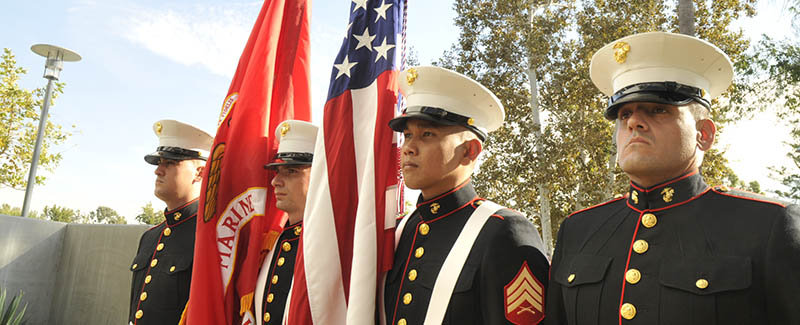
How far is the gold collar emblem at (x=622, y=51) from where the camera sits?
214 centimetres

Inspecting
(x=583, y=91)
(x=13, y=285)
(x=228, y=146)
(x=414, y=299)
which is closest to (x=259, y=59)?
(x=228, y=146)

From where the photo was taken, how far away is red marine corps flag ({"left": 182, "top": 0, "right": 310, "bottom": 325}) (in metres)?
3.51

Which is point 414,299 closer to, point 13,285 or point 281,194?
point 281,194

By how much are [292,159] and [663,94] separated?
240 cm

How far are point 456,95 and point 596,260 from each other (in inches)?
44.8

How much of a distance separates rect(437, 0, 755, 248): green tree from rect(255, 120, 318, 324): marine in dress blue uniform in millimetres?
11214

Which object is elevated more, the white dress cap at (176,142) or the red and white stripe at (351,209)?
the white dress cap at (176,142)

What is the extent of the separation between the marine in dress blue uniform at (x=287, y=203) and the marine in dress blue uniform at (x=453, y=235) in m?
0.87

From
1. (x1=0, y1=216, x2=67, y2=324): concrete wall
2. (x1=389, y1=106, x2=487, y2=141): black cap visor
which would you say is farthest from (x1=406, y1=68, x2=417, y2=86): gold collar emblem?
(x1=0, y1=216, x2=67, y2=324): concrete wall

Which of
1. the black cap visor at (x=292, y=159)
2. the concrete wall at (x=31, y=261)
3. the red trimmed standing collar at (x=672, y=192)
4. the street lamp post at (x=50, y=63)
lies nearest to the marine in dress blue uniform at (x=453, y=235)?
the red trimmed standing collar at (x=672, y=192)

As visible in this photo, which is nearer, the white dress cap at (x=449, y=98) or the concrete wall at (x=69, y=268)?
the white dress cap at (x=449, y=98)

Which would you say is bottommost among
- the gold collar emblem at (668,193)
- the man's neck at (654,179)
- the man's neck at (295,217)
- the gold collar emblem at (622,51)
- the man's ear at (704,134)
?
the gold collar emblem at (668,193)

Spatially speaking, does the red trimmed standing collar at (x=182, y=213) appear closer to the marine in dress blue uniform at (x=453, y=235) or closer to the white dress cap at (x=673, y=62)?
the marine in dress blue uniform at (x=453, y=235)

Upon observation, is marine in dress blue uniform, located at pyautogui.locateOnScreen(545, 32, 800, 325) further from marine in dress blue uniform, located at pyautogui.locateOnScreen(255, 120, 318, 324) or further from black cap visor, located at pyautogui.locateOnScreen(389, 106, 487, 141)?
marine in dress blue uniform, located at pyautogui.locateOnScreen(255, 120, 318, 324)
